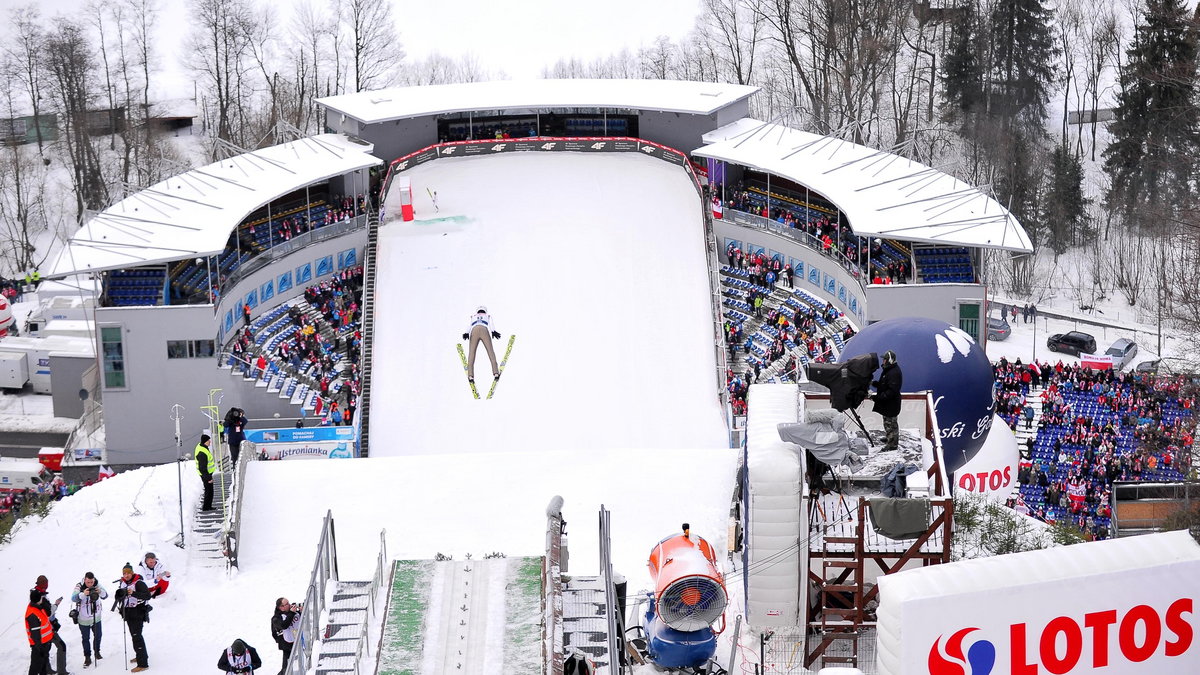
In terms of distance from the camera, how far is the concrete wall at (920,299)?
43.6m

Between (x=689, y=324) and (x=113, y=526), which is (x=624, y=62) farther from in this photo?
(x=113, y=526)

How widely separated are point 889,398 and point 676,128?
3524 cm

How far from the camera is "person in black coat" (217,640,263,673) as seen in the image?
22.1 m

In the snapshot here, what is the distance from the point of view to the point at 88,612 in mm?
23766

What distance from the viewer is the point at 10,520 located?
32.3 meters

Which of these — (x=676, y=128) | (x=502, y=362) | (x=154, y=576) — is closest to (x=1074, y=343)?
(x=676, y=128)

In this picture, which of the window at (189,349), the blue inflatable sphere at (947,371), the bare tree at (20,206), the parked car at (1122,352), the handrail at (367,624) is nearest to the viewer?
the handrail at (367,624)

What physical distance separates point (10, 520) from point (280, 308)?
17.0m

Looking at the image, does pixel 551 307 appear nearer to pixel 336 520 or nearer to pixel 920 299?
pixel 920 299

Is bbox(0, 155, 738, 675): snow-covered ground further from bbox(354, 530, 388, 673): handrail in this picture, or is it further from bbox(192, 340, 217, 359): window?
bbox(192, 340, 217, 359): window

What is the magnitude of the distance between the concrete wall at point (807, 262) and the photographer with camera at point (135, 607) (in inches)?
972

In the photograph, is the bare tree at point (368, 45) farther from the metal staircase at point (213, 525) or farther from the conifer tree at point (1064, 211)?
the metal staircase at point (213, 525)

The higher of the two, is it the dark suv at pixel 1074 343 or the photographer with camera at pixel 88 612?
the dark suv at pixel 1074 343

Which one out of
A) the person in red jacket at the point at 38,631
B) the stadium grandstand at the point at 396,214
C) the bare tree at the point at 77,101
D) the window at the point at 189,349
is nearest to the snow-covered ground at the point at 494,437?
the person in red jacket at the point at 38,631
